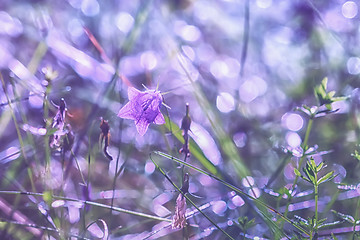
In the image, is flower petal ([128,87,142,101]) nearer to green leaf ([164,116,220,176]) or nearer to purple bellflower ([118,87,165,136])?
purple bellflower ([118,87,165,136])

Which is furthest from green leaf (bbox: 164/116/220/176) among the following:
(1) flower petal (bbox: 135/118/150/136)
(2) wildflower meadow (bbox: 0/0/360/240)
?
(1) flower petal (bbox: 135/118/150/136)

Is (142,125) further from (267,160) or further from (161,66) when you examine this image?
(161,66)

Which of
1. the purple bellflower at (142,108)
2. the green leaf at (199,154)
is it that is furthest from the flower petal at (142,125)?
the green leaf at (199,154)

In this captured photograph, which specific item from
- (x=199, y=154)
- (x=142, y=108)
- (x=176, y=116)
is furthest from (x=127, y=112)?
(x=176, y=116)

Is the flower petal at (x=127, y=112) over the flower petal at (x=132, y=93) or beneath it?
beneath

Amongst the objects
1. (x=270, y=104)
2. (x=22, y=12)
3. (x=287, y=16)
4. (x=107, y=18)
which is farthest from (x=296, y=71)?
(x=22, y=12)

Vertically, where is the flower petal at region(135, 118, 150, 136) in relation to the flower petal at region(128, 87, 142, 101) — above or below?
below

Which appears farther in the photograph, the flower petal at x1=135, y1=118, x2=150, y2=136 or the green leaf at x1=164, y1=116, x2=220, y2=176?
the green leaf at x1=164, y1=116, x2=220, y2=176

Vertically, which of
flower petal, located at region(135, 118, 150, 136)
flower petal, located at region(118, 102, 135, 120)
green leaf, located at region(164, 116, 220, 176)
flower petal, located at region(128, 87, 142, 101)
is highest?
flower petal, located at region(128, 87, 142, 101)

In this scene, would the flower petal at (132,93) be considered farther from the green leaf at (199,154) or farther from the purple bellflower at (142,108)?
the green leaf at (199,154)
